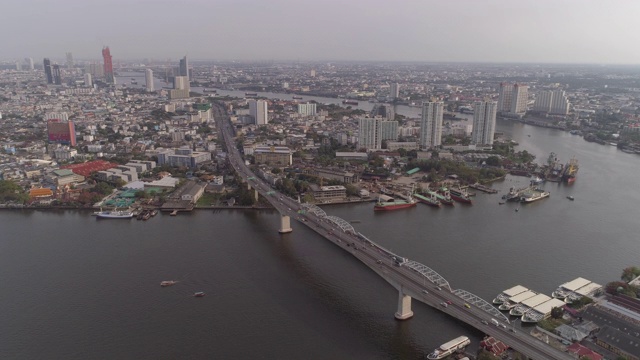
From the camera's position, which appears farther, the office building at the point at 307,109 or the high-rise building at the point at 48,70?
the high-rise building at the point at 48,70

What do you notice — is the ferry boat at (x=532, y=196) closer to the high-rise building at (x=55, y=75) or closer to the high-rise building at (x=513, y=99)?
the high-rise building at (x=513, y=99)

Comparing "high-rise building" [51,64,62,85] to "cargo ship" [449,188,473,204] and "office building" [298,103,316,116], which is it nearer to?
"office building" [298,103,316,116]

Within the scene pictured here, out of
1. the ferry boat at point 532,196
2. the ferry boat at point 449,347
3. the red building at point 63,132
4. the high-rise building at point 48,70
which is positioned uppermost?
the high-rise building at point 48,70

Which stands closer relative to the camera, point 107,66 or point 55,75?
point 55,75

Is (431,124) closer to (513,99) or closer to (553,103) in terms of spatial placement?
(513,99)

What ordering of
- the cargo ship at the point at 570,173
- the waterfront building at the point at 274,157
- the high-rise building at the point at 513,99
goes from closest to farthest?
1. the cargo ship at the point at 570,173
2. the waterfront building at the point at 274,157
3. the high-rise building at the point at 513,99

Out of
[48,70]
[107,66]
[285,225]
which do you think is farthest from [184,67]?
[285,225]

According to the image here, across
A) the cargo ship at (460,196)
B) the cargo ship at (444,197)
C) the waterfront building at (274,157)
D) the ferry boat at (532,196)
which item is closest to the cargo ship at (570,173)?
the ferry boat at (532,196)
